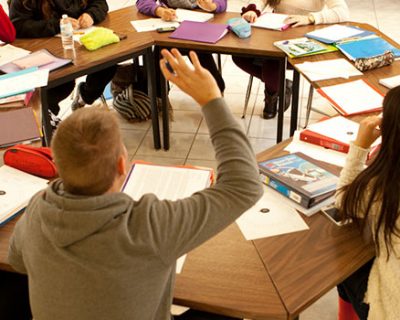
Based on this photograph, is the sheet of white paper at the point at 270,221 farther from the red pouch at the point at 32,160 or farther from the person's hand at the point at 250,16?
the person's hand at the point at 250,16

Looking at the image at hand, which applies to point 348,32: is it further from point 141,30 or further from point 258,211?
point 258,211

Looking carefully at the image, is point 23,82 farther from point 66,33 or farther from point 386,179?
point 386,179

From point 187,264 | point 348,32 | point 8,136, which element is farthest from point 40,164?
point 348,32

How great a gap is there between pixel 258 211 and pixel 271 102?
2089 mm

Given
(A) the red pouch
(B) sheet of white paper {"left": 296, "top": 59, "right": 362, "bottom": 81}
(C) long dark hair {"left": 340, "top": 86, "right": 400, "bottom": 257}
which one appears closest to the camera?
(C) long dark hair {"left": 340, "top": 86, "right": 400, "bottom": 257}

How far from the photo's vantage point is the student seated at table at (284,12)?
2.95 metres

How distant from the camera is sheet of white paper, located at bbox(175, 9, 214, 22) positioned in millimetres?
3086

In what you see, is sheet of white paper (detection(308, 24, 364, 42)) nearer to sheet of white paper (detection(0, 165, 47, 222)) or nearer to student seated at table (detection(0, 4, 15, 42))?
student seated at table (detection(0, 4, 15, 42))

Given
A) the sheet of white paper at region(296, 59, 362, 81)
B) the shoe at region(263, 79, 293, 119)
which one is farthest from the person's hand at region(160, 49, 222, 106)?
the shoe at region(263, 79, 293, 119)

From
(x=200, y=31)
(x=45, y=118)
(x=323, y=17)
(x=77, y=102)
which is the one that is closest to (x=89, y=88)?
(x=77, y=102)

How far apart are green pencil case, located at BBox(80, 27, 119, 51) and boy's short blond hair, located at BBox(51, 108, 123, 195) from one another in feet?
5.76

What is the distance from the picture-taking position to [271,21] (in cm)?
301

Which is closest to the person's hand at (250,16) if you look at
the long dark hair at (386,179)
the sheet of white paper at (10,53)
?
the sheet of white paper at (10,53)

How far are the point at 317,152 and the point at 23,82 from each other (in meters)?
1.30
